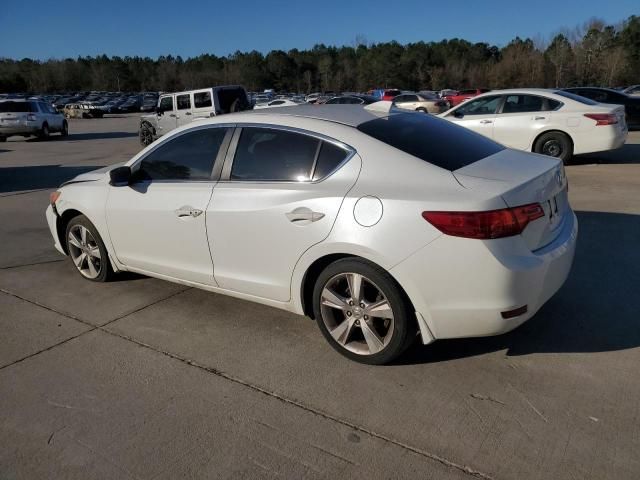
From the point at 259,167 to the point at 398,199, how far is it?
1.13 meters

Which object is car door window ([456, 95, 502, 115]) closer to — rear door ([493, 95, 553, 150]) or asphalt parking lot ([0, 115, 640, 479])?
rear door ([493, 95, 553, 150])

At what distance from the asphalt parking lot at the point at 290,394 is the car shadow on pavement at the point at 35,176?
23.5ft

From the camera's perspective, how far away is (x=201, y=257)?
4.00m

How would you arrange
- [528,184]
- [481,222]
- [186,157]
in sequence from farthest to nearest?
[186,157] → [528,184] → [481,222]

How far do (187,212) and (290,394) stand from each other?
1583mm

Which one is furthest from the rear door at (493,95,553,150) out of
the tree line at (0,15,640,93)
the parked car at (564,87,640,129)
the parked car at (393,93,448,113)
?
the tree line at (0,15,640,93)

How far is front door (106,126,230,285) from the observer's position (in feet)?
13.0

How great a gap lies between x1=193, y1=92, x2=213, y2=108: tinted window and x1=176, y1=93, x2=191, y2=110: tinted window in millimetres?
391

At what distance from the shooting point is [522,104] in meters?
10.8

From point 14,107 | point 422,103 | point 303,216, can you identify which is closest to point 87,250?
point 303,216

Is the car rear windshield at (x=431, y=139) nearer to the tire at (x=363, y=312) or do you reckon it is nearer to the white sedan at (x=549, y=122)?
the tire at (x=363, y=312)

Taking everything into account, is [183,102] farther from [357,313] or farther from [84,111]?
[84,111]

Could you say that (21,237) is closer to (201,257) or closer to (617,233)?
(201,257)

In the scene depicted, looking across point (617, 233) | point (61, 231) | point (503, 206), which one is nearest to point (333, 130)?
point (503, 206)
